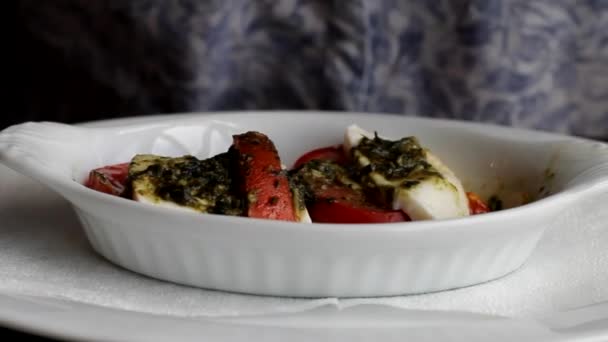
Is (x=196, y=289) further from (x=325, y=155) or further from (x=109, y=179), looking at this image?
(x=325, y=155)

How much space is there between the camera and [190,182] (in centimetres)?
89

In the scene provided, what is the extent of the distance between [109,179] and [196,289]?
0.20 m

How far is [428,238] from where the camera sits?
2.60ft

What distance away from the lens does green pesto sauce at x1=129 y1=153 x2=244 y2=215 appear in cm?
87

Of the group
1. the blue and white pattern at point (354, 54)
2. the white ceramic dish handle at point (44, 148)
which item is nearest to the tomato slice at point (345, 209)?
the white ceramic dish handle at point (44, 148)

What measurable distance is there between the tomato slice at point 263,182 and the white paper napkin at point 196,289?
8 centimetres

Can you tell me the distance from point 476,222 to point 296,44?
4.43ft

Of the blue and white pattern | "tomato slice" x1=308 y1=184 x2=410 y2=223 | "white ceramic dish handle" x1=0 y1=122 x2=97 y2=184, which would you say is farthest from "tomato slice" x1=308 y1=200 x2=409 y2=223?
the blue and white pattern

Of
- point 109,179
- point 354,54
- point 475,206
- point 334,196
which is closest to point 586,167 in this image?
point 475,206

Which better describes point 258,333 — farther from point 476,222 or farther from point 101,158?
point 101,158

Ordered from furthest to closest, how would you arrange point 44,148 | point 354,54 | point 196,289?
point 354,54 < point 44,148 < point 196,289

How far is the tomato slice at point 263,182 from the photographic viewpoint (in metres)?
0.87

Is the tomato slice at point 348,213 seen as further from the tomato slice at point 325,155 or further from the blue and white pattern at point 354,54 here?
the blue and white pattern at point 354,54

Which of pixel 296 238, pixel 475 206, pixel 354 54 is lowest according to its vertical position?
pixel 354 54
